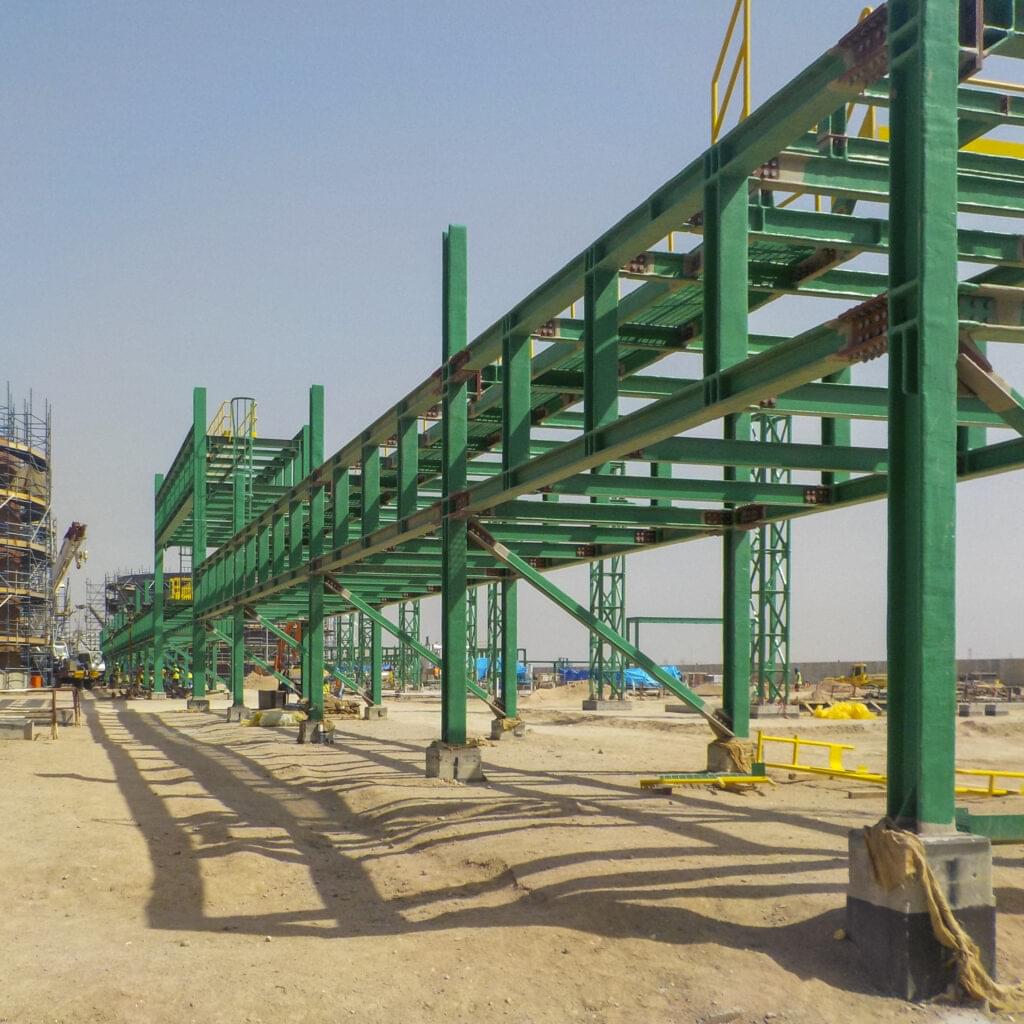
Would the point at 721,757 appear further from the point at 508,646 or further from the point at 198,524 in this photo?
the point at 198,524

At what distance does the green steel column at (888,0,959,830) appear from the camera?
22.8ft

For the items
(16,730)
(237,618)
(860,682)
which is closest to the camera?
(16,730)

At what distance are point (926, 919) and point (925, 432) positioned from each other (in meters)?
2.89

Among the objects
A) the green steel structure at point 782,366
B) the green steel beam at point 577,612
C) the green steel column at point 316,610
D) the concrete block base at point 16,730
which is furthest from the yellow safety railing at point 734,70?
the concrete block base at point 16,730

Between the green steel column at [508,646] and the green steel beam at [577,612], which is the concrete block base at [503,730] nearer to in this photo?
the green steel column at [508,646]

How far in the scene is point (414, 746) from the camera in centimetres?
2278

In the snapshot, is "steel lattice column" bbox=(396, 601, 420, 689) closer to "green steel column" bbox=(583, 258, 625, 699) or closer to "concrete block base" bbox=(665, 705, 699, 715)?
"concrete block base" bbox=(665, 705, 699, 715)

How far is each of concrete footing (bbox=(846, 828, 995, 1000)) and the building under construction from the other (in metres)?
61.4

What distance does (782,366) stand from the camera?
26.5ft

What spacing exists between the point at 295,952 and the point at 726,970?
9.61ft

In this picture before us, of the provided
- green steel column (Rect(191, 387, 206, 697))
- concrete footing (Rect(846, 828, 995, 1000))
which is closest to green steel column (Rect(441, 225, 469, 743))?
concrete footing (Rect(846, 828, 995, 1000))

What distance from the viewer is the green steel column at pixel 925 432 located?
6.94 meters

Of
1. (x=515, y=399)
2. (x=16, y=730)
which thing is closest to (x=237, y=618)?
(x=16, y=730)

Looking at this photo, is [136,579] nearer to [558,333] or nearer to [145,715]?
[145,715]
